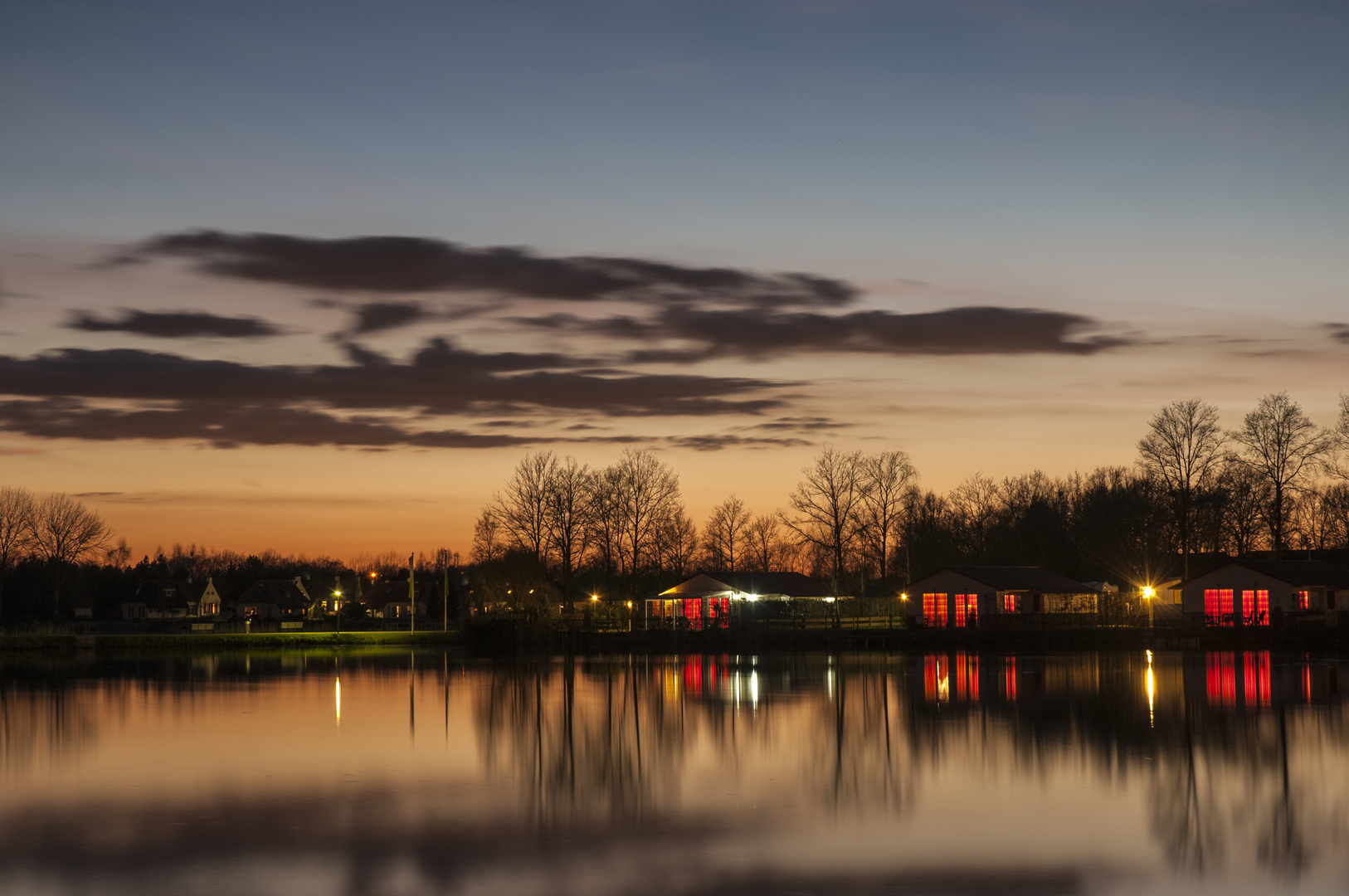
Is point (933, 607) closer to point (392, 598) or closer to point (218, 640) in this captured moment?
point (218, 640)

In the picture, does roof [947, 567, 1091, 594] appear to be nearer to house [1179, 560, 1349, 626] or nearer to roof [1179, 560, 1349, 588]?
roof [1179, 560, 1349, 588]

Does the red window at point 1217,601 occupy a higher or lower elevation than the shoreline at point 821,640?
higher

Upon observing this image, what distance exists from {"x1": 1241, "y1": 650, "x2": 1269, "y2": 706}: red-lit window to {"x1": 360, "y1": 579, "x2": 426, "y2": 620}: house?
80.8 m

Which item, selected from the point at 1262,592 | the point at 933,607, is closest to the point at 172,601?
the point at 933,607

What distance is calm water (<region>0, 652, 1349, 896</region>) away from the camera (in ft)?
41.5

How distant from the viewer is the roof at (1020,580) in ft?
213

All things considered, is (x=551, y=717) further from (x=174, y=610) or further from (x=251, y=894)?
(x=174, y=610)

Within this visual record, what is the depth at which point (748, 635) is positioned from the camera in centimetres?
5828

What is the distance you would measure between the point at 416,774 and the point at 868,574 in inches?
3171

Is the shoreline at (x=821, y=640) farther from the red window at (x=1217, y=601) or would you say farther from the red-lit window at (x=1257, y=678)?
the red window at (x=1217, y=601)

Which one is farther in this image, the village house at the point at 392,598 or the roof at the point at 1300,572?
the village house at the point at 392,598

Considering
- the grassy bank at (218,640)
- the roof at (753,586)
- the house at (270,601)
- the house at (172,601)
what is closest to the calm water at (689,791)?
the grassy bank at (218,640)

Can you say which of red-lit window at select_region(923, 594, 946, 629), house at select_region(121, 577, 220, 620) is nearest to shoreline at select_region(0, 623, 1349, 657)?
red-lit window at select_region(923, 594, 946, 629)

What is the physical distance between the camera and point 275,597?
400ft
